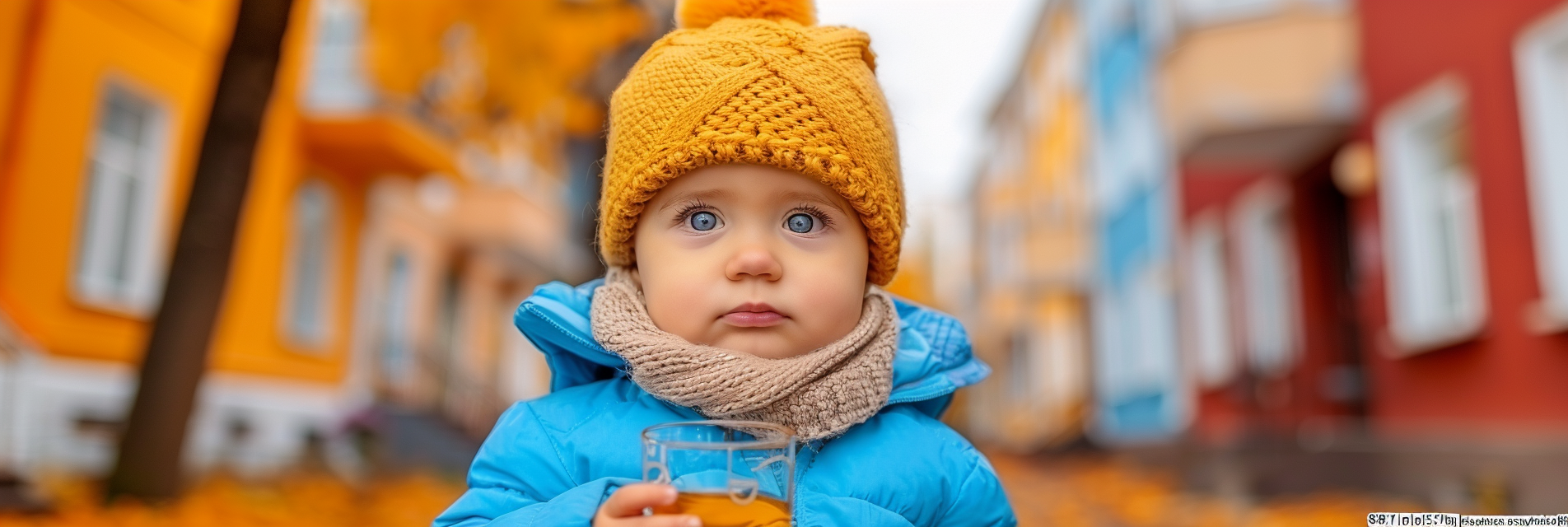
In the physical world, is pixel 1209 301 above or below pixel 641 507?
above

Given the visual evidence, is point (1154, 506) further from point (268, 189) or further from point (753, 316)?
point (268, 189)

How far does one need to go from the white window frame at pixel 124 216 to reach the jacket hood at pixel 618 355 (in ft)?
27.0

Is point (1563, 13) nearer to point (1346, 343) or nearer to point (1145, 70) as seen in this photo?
point (1346, 343)

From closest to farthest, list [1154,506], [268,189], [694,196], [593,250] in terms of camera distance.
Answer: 1. [694,196]
2. [593,250]
3. [1154,506]
4. [268,189]

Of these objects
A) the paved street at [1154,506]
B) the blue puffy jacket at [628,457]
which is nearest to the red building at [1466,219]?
the paved street at [1154,506]

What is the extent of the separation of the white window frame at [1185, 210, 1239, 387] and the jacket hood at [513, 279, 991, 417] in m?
11.9

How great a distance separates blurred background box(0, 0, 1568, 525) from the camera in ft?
23.5

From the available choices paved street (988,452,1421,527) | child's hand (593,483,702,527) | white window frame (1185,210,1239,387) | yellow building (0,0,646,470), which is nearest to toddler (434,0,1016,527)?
child's hand (593,483,702,527)

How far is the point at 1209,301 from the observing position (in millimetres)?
14320

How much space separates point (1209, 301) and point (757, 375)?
1375 cm

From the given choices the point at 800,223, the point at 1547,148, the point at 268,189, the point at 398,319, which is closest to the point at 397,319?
the point at 398,319

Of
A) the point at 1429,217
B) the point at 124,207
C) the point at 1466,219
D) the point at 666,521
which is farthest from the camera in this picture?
the point at 124,207

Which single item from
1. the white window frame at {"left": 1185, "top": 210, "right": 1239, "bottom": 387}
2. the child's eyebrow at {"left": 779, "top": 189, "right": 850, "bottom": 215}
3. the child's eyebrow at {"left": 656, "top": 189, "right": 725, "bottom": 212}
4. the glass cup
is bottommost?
the glass cup

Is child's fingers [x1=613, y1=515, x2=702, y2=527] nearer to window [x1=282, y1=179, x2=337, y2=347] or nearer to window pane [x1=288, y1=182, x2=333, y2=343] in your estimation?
window [x1=282, y1=179, x2=337, y2=347]
